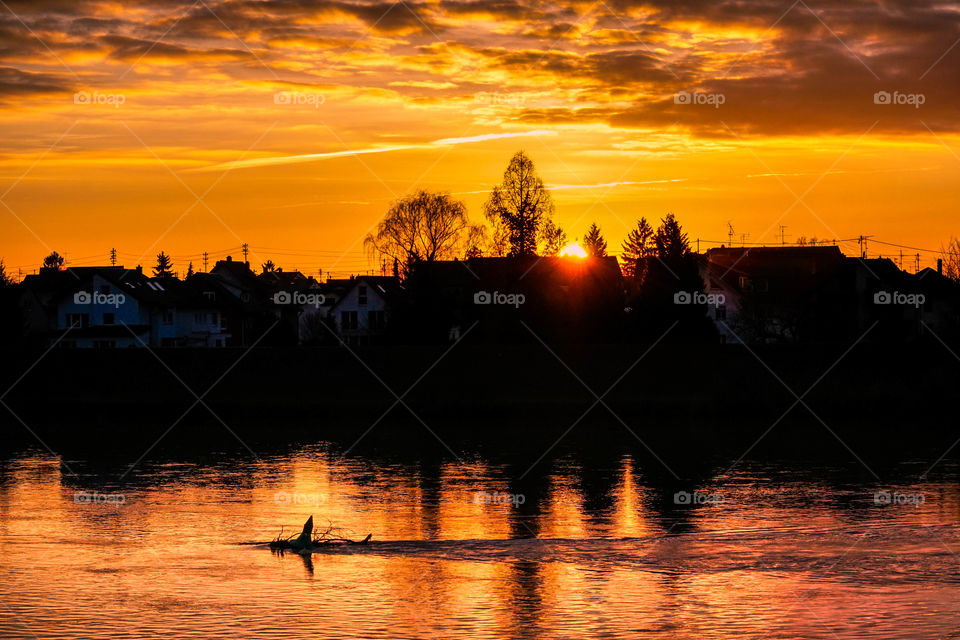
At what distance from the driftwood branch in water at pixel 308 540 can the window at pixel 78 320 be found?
79264 mm

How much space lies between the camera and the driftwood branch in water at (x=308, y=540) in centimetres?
2692

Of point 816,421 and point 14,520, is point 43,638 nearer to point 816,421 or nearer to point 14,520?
point 14,520

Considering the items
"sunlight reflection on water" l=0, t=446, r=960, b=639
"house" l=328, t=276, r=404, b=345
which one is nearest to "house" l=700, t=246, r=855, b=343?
"house" l=328, t=276, r=404, b=345

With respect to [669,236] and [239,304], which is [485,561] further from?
[239,304]

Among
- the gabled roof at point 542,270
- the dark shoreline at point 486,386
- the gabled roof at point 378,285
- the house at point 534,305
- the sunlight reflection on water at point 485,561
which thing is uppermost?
the gabled roof at point 378,285

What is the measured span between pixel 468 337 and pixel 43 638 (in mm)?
56816

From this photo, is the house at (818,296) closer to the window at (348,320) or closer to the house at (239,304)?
the window at (348,320)

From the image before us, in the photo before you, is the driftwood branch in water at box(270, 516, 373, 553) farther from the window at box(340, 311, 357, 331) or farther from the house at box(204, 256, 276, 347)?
the window at box(340, 311, 357, 331)

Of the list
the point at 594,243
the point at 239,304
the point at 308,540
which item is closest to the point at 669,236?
the point at 594,243

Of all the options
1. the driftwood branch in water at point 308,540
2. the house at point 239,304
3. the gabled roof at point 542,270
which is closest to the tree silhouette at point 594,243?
the gabled roof at point 542,270

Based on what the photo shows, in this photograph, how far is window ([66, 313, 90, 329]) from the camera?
4050 inches

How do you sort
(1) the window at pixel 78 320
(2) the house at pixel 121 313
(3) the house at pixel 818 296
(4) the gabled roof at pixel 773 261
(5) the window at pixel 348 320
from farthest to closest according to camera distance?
(5) the window at pixel 348 320 → (1) the window at pixel 78 320 → (4) the gabled roof at pixel 773 261 → (2) the house at pixel 121 313 → (3) the house at pixel 818 296

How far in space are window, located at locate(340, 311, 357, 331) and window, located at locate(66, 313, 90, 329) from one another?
72.2ft

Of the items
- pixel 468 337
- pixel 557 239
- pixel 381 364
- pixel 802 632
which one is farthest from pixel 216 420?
pixel 802 632
